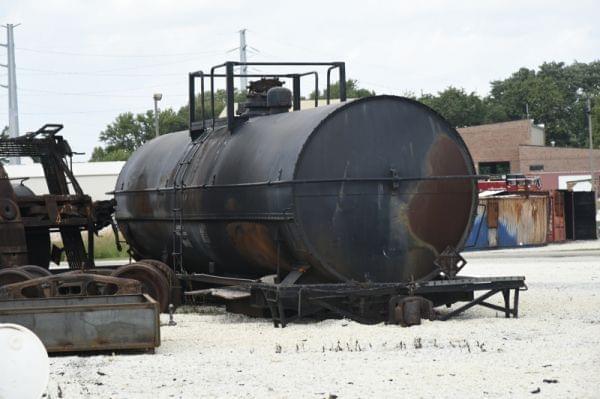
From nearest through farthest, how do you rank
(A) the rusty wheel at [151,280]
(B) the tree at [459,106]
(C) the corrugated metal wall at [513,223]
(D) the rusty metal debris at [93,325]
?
(D) the rusty metal debris at [93,325] < (A) the rusty wheel at [151,280] < (C) the corrugated metal wall at [513,223] < (B) the tree at [459,106]

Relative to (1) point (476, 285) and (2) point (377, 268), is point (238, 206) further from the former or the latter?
(1) point (476, 285)

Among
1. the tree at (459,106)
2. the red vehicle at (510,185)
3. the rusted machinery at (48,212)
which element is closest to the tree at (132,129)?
the tree at (459,106)

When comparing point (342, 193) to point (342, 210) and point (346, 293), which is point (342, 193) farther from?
point (346, 293)

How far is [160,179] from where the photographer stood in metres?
20.5

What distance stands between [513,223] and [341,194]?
24.6 m

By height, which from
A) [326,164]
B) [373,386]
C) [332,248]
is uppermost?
[326,164]

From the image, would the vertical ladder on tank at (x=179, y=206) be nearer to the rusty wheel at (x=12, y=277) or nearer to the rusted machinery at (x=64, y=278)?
the rusted machinery at (x=64, y=278)

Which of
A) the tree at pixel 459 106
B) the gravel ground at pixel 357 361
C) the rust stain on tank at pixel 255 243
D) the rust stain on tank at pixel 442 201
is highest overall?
the tree at pixel 459 106

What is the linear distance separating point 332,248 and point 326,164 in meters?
1.15

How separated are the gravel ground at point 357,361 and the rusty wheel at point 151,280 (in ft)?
3.08

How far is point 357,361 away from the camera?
40.2 feet

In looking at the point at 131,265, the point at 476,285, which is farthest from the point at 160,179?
the point at 476,285

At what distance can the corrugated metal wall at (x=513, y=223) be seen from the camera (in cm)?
3906

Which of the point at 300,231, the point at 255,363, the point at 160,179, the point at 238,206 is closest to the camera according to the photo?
the point at 255,363
